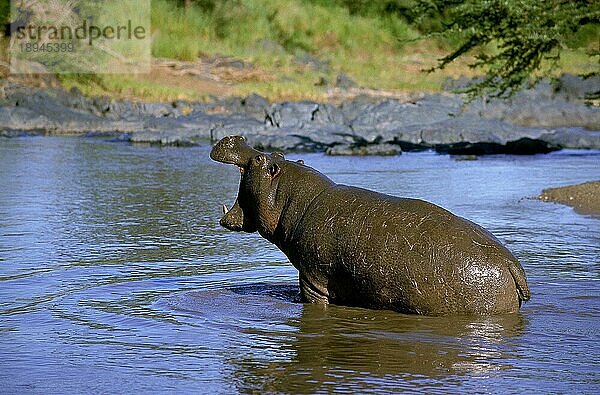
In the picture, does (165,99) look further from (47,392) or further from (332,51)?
(47,392)

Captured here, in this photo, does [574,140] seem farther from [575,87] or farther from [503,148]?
[575,87]

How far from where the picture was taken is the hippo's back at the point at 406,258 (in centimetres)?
676

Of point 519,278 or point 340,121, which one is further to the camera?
point 340,121

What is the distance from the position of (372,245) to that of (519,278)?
92cm

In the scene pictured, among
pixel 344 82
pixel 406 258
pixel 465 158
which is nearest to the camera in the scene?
pixel 406 258

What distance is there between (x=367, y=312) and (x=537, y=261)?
256cm

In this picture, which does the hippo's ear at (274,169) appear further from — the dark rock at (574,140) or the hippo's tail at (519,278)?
the dark rock at (574,140)

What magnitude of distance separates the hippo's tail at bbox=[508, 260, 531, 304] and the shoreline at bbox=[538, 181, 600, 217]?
6367 millimetres

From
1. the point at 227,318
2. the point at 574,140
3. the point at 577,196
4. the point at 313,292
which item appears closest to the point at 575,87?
the point at 574,140

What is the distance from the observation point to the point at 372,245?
22.9 ft

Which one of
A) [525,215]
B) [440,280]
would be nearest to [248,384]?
[440,280]

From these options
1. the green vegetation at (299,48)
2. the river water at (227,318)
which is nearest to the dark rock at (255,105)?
the green vegetation at (299,48)

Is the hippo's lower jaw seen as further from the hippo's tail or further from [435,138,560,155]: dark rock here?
[435,138,560,155]: dark rock

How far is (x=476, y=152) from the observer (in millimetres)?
22828
